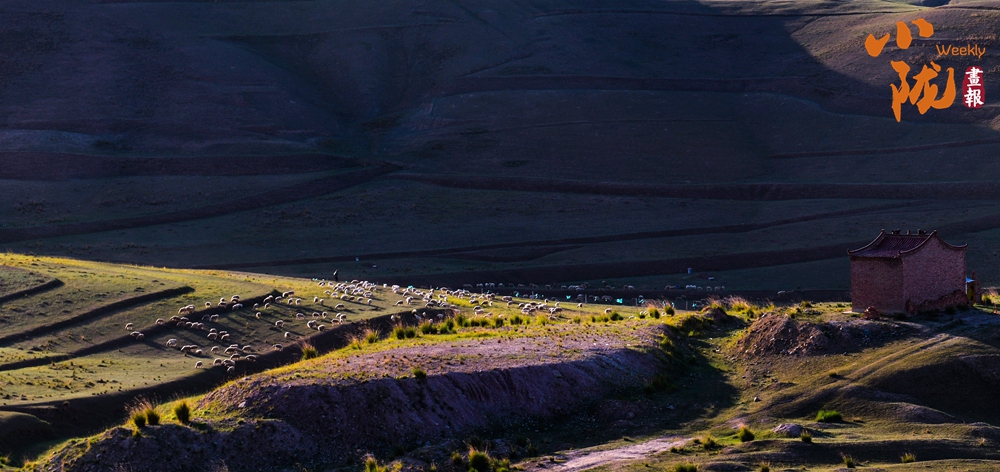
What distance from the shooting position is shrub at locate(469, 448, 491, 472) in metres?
18.8

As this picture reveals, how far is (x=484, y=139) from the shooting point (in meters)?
84.6

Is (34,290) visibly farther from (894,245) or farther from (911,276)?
(911,276)

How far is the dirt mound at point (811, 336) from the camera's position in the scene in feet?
80.0

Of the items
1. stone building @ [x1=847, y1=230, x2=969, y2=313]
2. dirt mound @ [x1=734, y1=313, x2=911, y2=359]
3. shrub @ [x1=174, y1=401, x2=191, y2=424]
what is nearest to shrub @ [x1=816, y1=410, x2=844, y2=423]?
dirt mound @ [x1=734, y1=313, x2=911, y2=359]

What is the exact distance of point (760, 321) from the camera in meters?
27.2

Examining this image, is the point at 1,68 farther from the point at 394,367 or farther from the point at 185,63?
the point at 394,367

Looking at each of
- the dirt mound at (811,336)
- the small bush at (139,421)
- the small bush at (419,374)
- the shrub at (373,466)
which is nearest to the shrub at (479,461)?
the shrub at (373,466)

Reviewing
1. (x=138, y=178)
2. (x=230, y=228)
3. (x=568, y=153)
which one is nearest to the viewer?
(x=230, y=228)

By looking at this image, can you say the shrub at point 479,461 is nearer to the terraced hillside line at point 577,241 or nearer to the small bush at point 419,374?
the small bush at point 419,374

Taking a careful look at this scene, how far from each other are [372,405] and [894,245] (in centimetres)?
1535

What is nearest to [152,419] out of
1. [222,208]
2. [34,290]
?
[34,290]

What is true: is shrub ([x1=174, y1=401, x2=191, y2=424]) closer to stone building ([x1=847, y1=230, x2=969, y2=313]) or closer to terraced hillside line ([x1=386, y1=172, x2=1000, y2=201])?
stone building ([x1=847, y1=230, x2=969, y2=313])

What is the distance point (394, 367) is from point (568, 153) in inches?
2312

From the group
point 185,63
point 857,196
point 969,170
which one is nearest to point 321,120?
point 185,63
